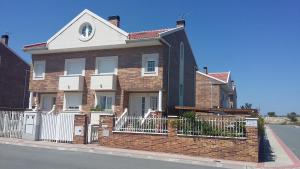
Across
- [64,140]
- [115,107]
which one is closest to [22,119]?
[64,140]

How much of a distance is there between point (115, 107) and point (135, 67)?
3148 mm

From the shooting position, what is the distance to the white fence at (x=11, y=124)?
786 inches

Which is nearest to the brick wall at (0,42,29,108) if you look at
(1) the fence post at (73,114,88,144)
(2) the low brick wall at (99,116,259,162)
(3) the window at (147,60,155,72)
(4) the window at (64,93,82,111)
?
(4) the window at (64,93,82,111)

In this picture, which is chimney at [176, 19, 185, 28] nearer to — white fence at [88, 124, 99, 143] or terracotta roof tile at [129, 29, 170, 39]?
terracotta roof tile at [129, 29, 170, 39]

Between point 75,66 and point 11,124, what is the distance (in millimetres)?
6966

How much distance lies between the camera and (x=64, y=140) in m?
18.5

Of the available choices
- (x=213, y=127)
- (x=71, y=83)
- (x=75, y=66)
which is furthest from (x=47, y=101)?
(x=213, y=127)

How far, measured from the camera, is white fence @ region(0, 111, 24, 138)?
786 inches

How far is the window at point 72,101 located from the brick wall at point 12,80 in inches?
464

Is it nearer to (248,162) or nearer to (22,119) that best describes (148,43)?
(22,119)

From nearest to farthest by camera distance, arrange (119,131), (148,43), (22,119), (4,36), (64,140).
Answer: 1. (119,131)
2. (64,140)
3. (22,119)
4. (148,43)
5. (4,36)

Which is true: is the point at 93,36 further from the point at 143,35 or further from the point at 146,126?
the point at 146,126

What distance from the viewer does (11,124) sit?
2030cm

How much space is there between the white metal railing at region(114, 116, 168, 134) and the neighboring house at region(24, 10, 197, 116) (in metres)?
4.97
